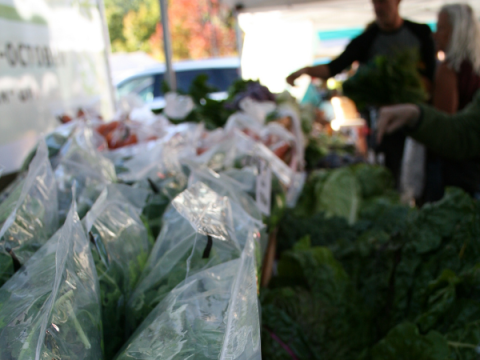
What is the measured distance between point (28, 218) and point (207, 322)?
1.40 ft

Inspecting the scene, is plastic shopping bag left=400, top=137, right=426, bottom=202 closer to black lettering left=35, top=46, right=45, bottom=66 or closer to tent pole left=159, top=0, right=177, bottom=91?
tent pole left=159, top=0, right=177, bottom=91

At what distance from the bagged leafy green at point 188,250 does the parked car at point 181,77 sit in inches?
245

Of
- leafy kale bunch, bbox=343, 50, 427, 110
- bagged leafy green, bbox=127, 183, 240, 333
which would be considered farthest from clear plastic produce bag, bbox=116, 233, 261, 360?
leafy kale bunch, bbox=343, 50, 427, 110

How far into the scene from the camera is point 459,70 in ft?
8.29

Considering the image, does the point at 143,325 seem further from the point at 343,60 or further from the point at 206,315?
the point at 343,60

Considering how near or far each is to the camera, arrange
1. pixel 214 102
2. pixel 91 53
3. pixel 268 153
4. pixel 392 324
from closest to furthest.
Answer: pixel 392 324
pixel 268 153
pixel 214 102
pixel 91 53

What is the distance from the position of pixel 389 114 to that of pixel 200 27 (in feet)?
57.4

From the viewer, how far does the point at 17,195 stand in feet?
2.68

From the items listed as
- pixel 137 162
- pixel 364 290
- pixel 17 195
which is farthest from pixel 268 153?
pixel 17 195

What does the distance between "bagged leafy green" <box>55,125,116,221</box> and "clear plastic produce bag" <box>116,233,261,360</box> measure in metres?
0.43

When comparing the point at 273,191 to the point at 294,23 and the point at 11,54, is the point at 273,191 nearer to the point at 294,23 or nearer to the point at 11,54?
the point at 11,54

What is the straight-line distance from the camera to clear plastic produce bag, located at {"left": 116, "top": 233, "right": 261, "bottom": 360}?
0.52m

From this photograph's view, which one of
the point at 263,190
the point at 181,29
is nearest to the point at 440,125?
the point at 263,190

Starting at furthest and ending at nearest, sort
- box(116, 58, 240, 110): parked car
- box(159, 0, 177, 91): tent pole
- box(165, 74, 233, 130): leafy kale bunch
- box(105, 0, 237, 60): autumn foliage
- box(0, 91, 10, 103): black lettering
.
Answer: box(105, 0, 237, 60): autumn foliage → box(116, 58, 240, 110): parked car → box(159, 0, 177, 91): tent pole → box(165, 74, 233, 130): leafy kale bunch → box(0, 91, 10, 103): black lettering
